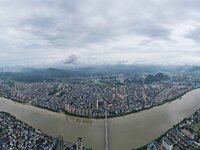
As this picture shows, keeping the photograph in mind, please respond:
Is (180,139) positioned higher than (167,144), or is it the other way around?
(167,144)

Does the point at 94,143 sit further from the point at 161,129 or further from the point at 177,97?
the point at 177,97

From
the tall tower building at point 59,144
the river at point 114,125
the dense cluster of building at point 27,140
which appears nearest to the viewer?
the tall tower building at point 59,144

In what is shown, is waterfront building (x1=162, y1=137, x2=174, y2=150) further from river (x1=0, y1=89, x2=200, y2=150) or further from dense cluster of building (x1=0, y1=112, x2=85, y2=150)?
dense cluster of building (x1=0, y1=112, x2=85, y2=150)

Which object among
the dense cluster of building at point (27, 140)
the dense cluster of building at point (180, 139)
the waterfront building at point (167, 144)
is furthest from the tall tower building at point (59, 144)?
the waterfront building at point (167, 144)

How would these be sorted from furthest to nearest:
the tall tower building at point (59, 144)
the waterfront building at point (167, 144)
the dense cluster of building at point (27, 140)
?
the dense cluster of building at point (27, 140), the tall tower building at point (59, 144), the waterfront building at point (167, 144)

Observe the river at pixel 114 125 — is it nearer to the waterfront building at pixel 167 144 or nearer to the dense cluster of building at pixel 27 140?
the dense cluster of building at pixel 27 140

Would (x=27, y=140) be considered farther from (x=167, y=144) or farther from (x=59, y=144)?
(x=167, y=144)

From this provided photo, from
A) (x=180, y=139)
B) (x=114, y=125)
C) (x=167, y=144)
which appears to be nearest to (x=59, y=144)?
(x=114, y=125)
